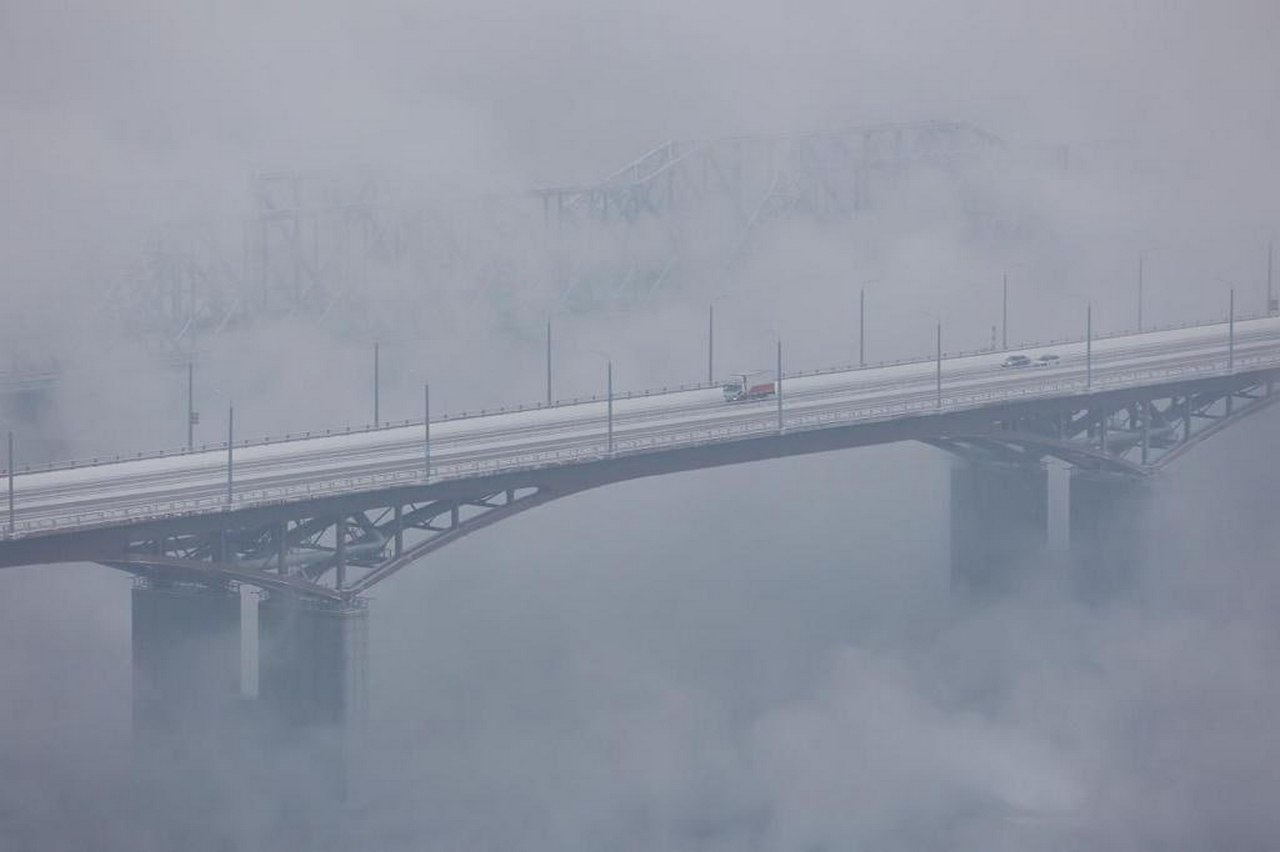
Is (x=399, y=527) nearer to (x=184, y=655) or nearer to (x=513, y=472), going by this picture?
(x=513, y=472)

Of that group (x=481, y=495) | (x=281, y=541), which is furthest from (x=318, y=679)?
(x=481, y=495)

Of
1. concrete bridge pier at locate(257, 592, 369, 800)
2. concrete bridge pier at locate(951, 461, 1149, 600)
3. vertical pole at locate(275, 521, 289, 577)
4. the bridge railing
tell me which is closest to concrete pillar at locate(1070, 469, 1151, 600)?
concrete bridge pier at locate(951, 461, 1149, 600)

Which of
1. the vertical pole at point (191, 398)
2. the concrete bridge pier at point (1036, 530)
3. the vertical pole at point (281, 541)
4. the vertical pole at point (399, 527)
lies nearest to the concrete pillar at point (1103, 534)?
the concrete bridge pier at point (1036, 530)

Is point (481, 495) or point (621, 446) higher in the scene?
point (621, 446)

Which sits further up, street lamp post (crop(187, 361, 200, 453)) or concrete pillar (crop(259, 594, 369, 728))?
street lamp post (crop(187, 361, 200, 453))

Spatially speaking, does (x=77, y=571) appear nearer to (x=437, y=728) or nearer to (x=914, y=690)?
(x=437, y=728)

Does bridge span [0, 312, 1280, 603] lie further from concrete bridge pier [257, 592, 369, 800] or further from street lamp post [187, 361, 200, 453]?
street lamp post [187, 361, 200, 453]
